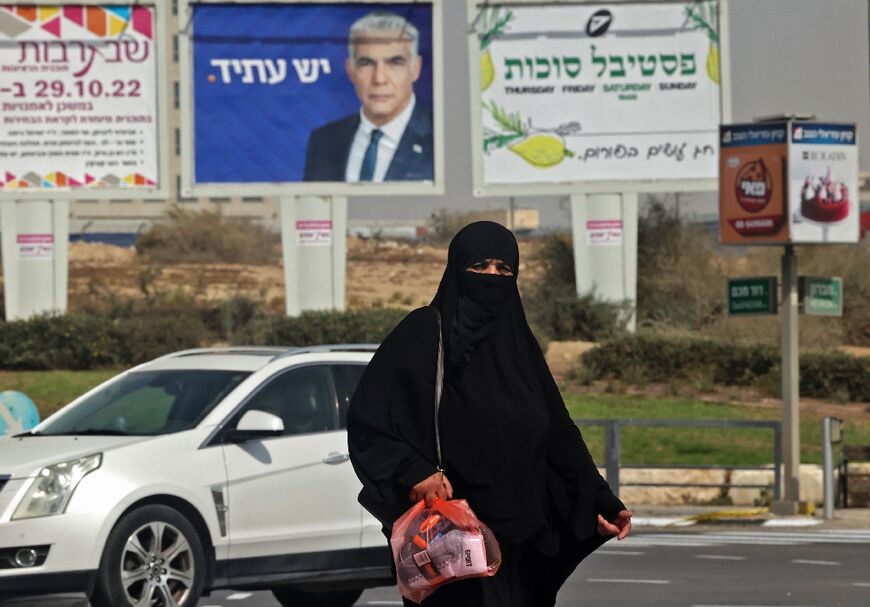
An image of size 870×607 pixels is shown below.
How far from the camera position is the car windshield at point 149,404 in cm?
1158

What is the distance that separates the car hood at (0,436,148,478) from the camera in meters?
10.7

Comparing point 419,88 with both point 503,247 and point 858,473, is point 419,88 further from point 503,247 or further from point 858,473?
point 503,247

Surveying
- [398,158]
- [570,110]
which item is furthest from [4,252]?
[570,110]

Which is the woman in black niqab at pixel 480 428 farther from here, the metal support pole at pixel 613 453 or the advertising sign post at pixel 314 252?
the advertising sign post at pixel 314 252

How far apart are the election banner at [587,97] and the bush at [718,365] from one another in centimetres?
407

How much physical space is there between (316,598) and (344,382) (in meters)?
1.53

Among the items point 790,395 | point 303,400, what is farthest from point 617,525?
point 790,395

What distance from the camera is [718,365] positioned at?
35.7 meters

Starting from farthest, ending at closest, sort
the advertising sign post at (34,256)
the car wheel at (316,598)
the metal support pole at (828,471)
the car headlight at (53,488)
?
1. the advertising sign post at (34,256)
2. the metal support pole at (828,471)
3. the car wheel at (316,598)
4. the car headlight at (53,488)

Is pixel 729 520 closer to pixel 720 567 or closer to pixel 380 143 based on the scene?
pixel 720 567

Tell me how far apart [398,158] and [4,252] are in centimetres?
851

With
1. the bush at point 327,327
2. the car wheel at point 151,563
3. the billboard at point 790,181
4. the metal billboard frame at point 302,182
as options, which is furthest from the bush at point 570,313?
the car wheel at point 151,563

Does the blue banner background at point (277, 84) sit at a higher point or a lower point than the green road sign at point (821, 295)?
higher

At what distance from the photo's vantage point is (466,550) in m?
6.20
